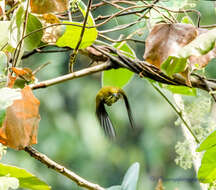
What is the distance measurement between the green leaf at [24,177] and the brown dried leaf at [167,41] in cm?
24

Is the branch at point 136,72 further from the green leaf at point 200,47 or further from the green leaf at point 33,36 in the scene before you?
the green leaf at point 200,47

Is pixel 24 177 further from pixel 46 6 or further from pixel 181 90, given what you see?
pixel 181 90

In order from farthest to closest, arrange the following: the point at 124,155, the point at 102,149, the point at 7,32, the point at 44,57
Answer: the point at 124,155
the point at 102,149
the point at 44,57
the point at 7,32

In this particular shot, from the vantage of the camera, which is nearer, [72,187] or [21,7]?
[21,7]

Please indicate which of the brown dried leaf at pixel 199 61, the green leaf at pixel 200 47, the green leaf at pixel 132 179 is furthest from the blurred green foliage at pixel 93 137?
the green leaf at pixel 200 47

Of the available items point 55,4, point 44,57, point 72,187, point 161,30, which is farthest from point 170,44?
point 72,187

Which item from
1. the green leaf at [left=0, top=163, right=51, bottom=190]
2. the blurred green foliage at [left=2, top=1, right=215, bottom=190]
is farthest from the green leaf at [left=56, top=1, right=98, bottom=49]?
the blurred green foliage at [left=2, top=1, right=215, bottom=190]

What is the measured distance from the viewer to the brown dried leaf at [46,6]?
697 millimetres

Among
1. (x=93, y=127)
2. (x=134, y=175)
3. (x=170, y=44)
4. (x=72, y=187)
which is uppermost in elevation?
(x=170, y=44)

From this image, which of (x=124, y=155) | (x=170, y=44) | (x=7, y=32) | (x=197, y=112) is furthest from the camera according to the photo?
(x=124, y=155)

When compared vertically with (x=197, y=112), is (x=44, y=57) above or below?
below

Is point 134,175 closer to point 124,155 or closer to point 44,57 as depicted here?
point 44,57

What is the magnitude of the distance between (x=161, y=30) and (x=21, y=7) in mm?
220

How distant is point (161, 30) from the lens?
63 centimetres
